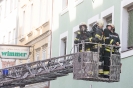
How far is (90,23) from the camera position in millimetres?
22250

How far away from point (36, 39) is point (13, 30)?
23.7 feet

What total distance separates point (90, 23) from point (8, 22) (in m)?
19.3

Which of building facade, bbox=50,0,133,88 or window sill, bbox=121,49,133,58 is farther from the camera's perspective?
building facade, bbox=50,0,133,88

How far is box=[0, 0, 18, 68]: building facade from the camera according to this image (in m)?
38.3

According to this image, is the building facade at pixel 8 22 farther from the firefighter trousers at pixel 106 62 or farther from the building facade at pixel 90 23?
the firefighter trousers at pixel 106 62

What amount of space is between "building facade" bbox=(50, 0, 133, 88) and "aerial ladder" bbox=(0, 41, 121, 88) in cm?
213

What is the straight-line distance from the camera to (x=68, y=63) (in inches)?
648

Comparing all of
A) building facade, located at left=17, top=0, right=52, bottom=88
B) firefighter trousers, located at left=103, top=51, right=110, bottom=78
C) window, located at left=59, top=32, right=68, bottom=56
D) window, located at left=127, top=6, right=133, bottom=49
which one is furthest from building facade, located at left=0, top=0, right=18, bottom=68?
firefighter trousers, located at left=103, top=51, right=110, bottom=78

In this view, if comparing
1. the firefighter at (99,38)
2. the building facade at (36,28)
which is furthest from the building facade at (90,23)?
the firefighter at (99,38)

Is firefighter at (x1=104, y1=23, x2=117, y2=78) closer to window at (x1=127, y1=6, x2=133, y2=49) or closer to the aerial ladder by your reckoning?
the aerial ladder

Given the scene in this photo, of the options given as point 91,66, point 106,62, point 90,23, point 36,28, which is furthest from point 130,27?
point 36,28

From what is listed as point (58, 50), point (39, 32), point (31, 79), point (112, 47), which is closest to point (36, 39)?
point (39, 32)

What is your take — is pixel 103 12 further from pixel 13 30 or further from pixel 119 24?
pixel 13 30

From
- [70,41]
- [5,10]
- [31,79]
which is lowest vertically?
[31,79]
